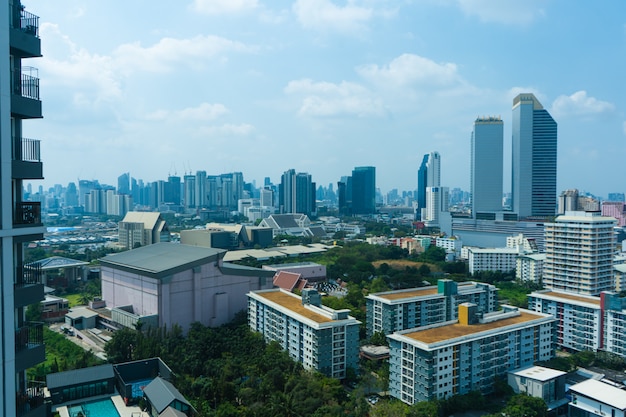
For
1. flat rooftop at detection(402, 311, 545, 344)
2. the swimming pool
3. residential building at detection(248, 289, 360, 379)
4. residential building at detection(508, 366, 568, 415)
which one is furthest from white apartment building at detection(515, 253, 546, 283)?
the swimming pool

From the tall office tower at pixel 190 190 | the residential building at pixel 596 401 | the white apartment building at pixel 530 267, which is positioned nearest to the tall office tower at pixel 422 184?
the tall office tower at pixel 190 190

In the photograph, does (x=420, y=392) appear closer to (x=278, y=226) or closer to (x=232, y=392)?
(x=232, y=392)

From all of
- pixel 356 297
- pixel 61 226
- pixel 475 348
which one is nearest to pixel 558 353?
pixel 475 348

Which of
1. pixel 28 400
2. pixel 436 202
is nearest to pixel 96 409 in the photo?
pixel 28 400

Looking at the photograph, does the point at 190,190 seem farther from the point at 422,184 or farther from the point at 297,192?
the point at 422,184

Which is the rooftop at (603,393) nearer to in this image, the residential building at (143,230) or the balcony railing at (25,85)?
the balcony railing at (25,85)

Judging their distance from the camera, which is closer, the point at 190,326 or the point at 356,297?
the point at 190,326

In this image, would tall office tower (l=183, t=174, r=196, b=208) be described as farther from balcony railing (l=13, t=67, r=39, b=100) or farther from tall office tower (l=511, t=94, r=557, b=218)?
balcony railing (l=13, t=67, r=39, b=100)
